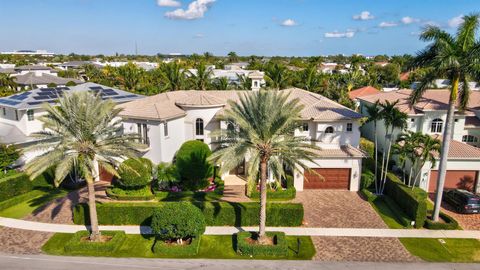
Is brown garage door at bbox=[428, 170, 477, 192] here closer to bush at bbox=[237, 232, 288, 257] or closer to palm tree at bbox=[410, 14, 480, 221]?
palm tree at bbox=[410, 14, 480, 221]

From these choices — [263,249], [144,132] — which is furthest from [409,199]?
[144,132]

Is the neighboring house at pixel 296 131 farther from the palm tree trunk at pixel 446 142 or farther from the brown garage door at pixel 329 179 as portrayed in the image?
the palm tree trunk at pixel 446 142

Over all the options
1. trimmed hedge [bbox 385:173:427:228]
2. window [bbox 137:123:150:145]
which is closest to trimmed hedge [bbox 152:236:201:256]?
window [bbox 137:123:150:145]

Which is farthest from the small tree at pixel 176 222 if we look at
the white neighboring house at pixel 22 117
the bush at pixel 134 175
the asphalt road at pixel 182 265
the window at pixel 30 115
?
the window at pixel 30 115

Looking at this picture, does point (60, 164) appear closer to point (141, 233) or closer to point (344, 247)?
point (141, 233)

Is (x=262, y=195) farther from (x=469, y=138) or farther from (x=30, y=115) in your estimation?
(x=469, y=138)
